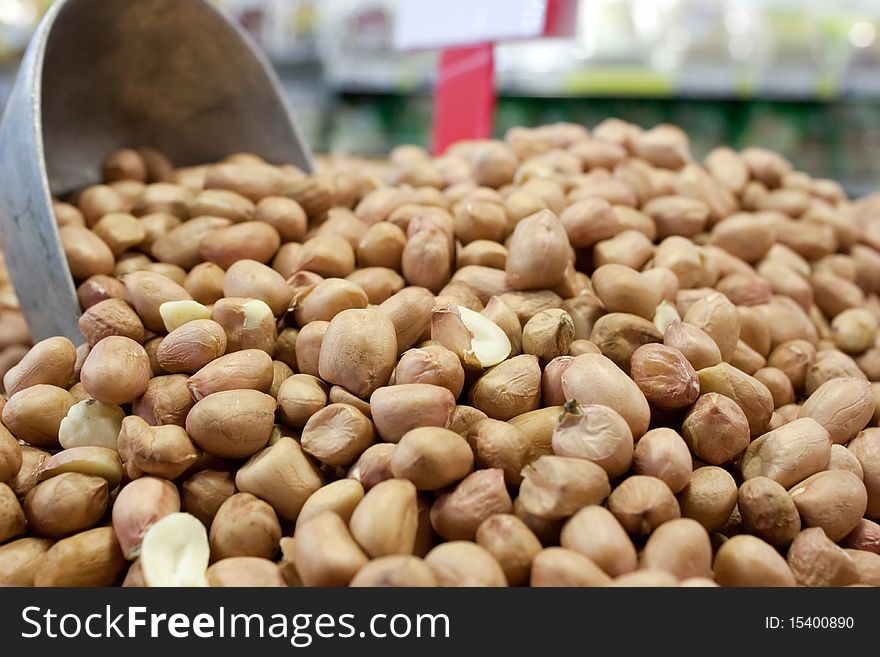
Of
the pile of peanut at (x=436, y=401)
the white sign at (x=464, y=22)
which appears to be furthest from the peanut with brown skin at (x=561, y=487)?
the white sign at (x=464, y=22)

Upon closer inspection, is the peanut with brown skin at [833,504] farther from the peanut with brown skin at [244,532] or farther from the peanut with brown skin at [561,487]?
the peanut with brown skin at [244,532]

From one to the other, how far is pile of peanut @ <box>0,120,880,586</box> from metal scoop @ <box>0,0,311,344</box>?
0.21 ft

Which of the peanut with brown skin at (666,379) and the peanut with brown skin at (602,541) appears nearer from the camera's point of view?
the peanut with brown skin at (602,541)

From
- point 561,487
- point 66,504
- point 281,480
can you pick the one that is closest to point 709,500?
point 561,487

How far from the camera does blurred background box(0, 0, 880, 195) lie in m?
2.26

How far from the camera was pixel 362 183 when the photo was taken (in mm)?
1281

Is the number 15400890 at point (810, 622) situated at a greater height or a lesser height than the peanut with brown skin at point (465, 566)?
lesser

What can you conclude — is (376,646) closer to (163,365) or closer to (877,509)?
(163,365)

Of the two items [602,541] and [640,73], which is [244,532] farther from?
[640,73]

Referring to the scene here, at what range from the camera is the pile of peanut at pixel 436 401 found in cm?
68

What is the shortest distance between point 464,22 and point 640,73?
903 millimetres

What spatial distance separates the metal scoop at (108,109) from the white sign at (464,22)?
329 millimetres

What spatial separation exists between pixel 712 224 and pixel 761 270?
11 cm

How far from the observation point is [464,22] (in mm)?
1488
